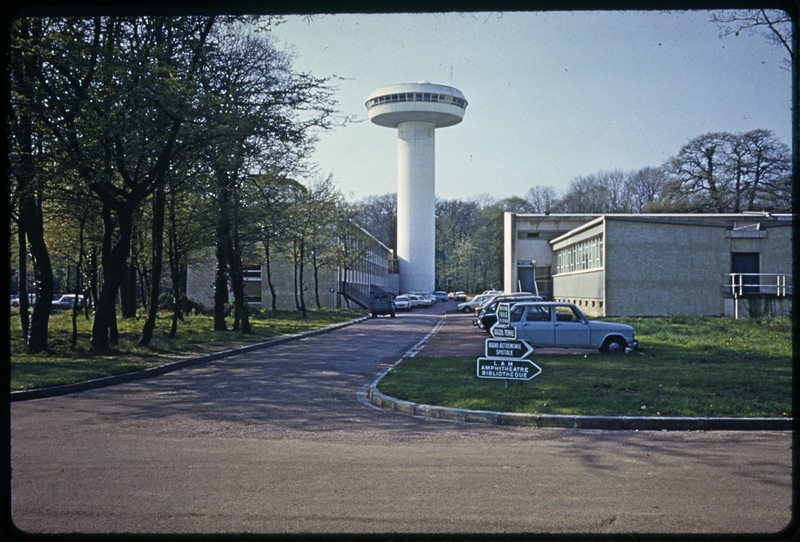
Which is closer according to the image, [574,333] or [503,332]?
[503,332]

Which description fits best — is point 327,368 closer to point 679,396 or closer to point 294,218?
point 679,396

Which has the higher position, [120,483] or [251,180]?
[251,180]

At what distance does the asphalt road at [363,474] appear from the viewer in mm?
5668

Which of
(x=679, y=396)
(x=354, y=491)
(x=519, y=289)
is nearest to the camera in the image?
(x=354, y=491)

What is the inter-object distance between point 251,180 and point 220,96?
10567 millimetres

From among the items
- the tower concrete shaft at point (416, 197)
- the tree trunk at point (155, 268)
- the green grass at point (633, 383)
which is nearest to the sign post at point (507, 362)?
the green grass at point (633, 383)

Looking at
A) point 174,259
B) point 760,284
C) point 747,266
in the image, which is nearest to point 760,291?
point 760,284

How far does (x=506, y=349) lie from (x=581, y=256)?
33519 millimetres

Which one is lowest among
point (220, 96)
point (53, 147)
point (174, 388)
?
point (174, 388)

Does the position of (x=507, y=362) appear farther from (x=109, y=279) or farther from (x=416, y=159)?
(x=416, y=159)

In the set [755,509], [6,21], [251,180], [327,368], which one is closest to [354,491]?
[755,509]

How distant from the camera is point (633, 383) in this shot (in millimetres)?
13352

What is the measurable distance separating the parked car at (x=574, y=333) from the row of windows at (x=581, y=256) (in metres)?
18.3

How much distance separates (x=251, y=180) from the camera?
29.4 meters
